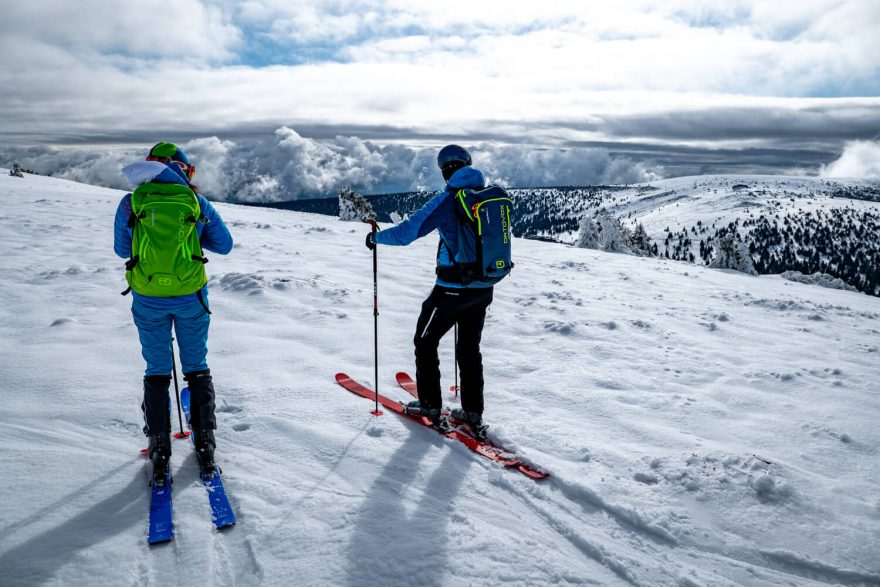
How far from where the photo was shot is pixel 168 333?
12.8ft

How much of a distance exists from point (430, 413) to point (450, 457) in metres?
0.67

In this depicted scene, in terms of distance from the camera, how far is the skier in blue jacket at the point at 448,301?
14.8 ft

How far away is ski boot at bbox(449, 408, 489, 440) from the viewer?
16.3 ft

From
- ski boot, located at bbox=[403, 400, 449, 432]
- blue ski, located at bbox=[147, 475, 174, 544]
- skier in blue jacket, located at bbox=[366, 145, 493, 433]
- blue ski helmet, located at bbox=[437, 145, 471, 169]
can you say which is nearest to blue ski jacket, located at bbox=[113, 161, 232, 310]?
blue ski, located at bbox=[147, 475, 174, 544]

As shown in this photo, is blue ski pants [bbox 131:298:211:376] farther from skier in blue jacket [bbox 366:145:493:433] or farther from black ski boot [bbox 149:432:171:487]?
skier in blue jacket [bbox 366:145:493:433]

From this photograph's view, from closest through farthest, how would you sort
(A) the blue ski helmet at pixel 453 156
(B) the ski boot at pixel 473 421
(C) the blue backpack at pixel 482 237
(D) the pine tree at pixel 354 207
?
(C) the blue backpack at pixel 482 237, (A) the blue ski helmet at pixel 453 156, (B) the ski boot at pixel 473 421, (D) the pine tree at pixel 354 207

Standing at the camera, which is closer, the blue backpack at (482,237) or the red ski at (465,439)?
the red ski at (465,439)

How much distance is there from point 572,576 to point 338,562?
4.91 feet

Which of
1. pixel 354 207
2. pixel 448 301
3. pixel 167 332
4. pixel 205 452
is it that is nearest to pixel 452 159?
pixel 448 301

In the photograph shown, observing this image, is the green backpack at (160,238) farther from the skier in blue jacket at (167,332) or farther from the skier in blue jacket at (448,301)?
the skier in blue jacket at (448,301)

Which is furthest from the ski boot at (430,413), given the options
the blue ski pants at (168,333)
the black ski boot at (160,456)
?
the black ski boot at (160,456)

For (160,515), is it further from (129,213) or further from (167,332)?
(129,213)

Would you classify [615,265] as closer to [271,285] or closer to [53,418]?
[271,285]

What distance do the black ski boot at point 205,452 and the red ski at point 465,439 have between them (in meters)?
1.64
